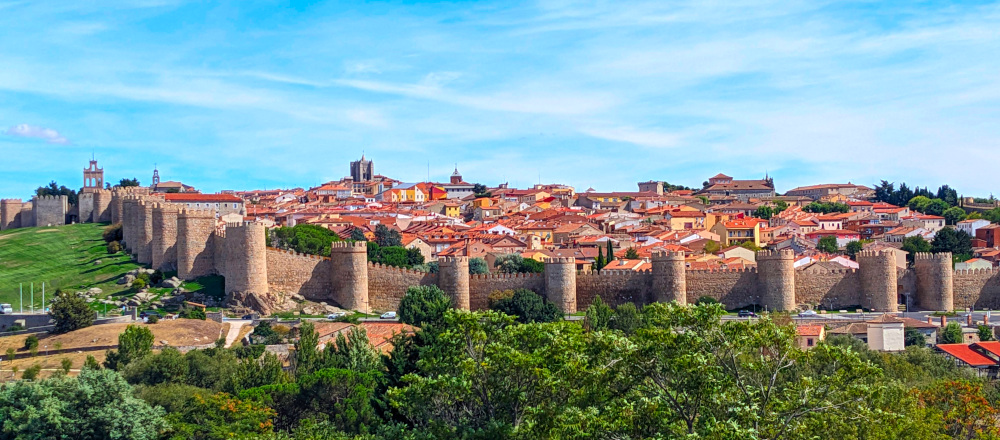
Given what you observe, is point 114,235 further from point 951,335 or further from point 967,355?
point 967,355

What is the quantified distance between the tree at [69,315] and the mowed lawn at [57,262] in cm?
481

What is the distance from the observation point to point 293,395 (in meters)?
27.8

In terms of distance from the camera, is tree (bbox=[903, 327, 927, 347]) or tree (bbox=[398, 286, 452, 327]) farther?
tree (bbox=[903, 327, 927, 347])

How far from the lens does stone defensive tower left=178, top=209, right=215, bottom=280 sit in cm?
4216

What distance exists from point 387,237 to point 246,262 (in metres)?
16.9

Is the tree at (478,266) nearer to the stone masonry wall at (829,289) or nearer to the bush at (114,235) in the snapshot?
the stone masonry wall at (829,289)

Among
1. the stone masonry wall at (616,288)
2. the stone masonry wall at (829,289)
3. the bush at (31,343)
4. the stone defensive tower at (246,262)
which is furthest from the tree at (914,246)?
the bush at (31,343)

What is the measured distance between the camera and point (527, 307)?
41594 millimetres

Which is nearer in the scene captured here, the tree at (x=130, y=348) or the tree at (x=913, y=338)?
the tree at (x=130, y=348)

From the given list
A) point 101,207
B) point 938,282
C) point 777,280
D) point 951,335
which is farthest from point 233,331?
point 938,282

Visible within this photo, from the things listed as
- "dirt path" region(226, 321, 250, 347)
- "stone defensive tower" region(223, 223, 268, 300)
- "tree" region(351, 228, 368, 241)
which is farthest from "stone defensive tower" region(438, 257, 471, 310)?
"tree" region(351, 228, 368, 241)

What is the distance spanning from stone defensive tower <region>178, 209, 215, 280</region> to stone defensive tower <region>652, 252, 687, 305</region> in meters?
15.3

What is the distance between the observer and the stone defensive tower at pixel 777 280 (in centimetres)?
4422

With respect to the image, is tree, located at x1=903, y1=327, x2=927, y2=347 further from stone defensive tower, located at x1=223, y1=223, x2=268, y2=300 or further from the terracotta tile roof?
stone defensive tower, located at x1=223, y1=223, x2=268, y2=300
